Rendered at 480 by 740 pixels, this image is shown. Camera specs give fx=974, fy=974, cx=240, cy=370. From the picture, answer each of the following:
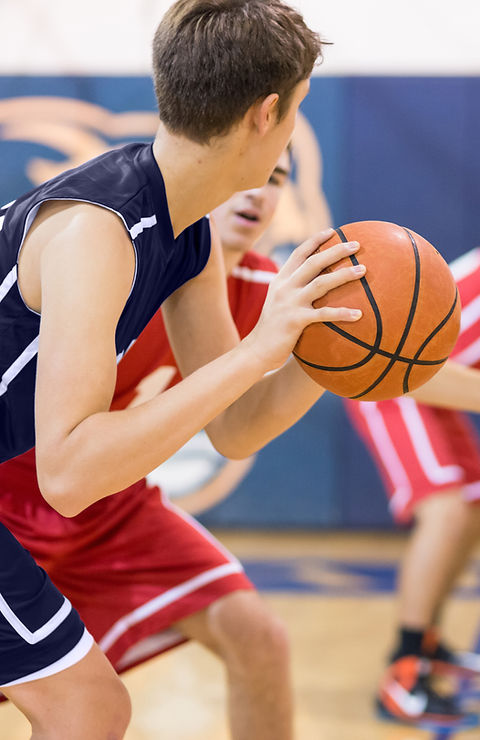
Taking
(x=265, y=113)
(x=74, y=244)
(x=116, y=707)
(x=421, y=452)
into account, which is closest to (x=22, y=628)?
(x=116, y=707)

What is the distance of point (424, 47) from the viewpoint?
209 inches

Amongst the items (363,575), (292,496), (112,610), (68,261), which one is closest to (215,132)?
(68,261)

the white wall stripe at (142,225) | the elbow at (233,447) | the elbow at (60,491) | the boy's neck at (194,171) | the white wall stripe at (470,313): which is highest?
the boy's neck at (194,171)

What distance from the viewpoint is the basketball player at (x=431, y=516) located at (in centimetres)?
334

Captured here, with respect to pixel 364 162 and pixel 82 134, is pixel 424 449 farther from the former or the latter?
pixel 82 134

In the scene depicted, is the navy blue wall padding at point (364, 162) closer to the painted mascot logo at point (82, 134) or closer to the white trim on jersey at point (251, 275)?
the painted mascot logo at point (82, 134)

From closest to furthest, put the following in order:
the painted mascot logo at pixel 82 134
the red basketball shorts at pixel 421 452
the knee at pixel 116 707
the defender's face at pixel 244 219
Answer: the knee at pixel 116 707 < the defender's face at pixel 244 219 < the red basketball shorts at pixel 421 452 < the painted mascot logo at pixel 82 134

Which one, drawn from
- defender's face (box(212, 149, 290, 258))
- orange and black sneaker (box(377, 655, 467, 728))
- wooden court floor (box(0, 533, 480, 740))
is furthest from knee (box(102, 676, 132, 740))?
orange and black sneaker (box(377, 655, 467, 728))

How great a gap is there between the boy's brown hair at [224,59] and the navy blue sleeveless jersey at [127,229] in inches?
5.4

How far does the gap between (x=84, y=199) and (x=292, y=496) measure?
389cm

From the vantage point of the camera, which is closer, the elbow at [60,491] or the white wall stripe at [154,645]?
the elbow at [60,491]

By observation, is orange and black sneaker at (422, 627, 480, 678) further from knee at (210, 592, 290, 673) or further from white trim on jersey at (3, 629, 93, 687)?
white trim on jersey at (3, 629, 93, 687)

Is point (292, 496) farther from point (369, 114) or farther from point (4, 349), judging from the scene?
point (4, 349)

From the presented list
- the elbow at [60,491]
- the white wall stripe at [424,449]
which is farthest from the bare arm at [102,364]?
the white wall stripe at [424,449]
